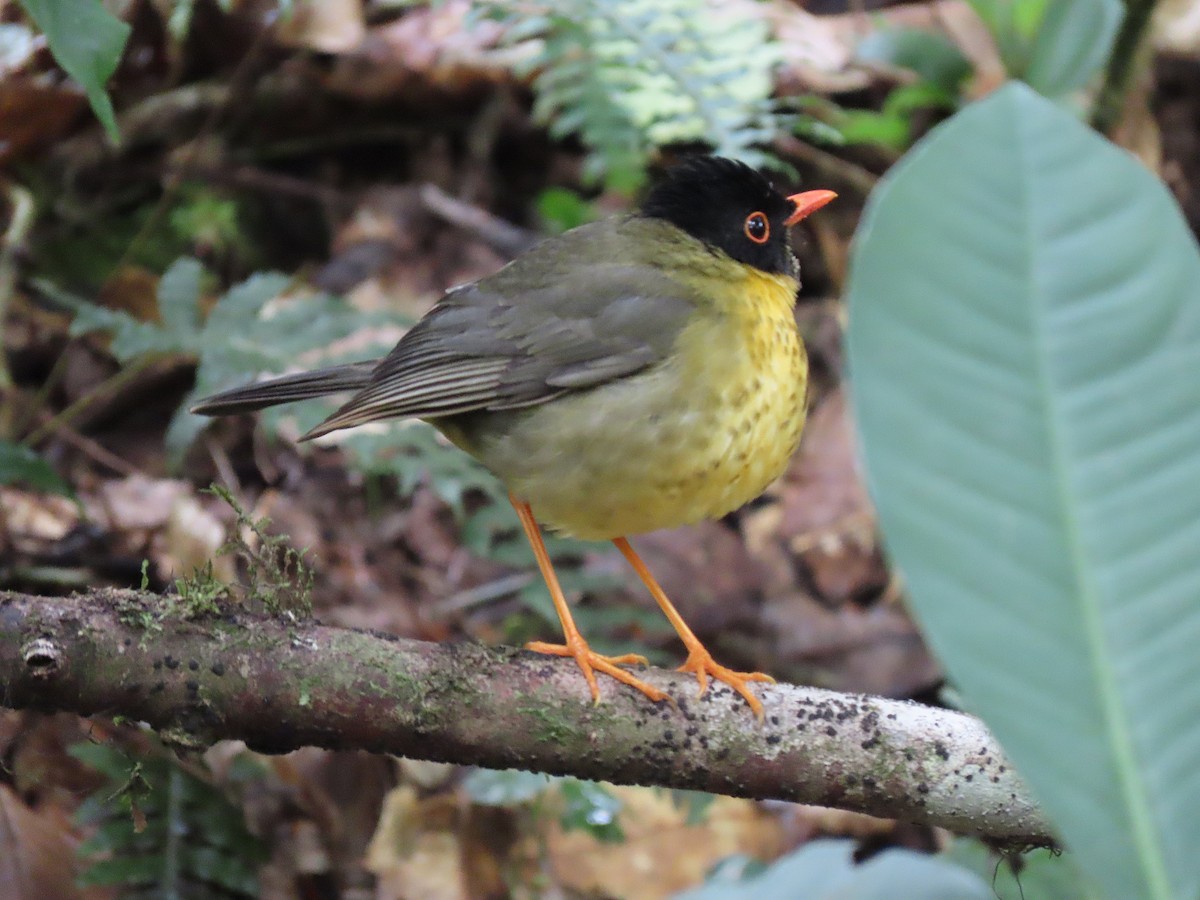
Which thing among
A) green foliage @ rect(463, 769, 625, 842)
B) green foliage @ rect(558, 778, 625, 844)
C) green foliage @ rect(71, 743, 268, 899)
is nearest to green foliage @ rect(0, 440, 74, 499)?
green foliage @ rect(71, 743, 268, 899)

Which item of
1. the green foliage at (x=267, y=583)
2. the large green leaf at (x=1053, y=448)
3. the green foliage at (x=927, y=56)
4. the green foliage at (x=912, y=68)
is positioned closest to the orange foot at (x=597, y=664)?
the green foliage at (x=267, y=583)

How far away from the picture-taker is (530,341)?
3.06m

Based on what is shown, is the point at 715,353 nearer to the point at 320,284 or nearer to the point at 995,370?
the point at 995,370

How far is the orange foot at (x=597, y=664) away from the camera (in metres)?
2.46

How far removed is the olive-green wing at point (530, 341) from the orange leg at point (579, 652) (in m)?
0.36

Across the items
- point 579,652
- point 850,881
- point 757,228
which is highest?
point 850,881

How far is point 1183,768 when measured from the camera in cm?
99

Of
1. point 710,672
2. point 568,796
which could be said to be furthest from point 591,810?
point 710,672

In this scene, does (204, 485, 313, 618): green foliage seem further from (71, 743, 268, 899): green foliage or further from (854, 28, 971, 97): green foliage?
(854, 28, 971, 97): green foliage

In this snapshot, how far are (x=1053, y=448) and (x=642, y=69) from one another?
4203 mm

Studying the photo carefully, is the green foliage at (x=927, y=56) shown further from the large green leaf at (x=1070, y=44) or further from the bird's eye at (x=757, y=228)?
the bird's eye at (x=757, y=228)

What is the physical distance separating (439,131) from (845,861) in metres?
5.68

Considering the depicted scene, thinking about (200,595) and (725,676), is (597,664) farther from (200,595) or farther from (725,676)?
(200,595)

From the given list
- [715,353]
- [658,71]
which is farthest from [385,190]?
[715,353]
